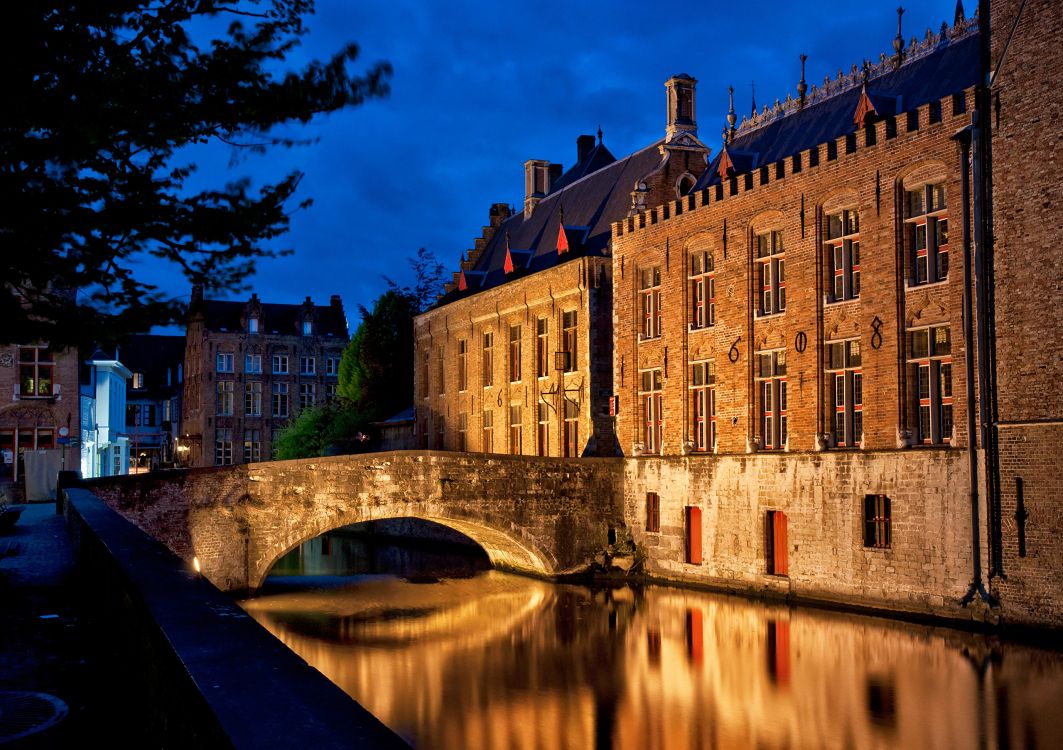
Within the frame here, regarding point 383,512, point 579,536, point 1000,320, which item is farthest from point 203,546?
point 1000,320

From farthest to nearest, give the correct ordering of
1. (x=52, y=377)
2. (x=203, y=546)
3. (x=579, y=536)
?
(x=52, y=377) < (x=579, y=536) < (x=203, y=546)

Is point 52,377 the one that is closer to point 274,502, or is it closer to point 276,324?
point 274,502

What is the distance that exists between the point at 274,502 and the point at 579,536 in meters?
7.15

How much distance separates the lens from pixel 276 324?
64.2m

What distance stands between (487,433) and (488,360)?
2268mm

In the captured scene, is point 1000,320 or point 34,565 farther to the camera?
point 1000,320

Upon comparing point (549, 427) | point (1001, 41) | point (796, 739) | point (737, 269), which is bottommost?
point (796, 739)

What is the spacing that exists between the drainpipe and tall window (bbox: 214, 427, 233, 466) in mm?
49256

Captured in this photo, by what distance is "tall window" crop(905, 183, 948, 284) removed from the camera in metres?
19.2

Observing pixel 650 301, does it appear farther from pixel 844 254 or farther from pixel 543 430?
pixel 844 254

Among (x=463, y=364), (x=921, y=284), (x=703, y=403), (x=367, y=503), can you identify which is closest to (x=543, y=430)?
(x=463, y=364)

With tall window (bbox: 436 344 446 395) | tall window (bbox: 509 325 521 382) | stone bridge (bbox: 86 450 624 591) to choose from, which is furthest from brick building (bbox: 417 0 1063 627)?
tall window (bbox: 436 344 446 395)

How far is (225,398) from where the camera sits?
203 ft

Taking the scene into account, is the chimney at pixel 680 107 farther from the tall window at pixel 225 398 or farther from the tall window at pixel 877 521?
the tall window at pixel 225 398
